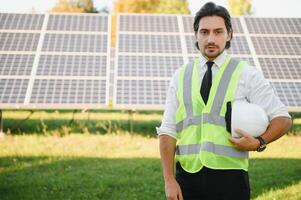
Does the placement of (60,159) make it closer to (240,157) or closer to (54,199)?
(54,199)

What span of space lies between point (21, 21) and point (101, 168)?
291 inches

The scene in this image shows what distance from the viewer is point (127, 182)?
22.0 feet

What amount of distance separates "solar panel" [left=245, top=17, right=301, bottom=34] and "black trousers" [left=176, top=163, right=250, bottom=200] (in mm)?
11141

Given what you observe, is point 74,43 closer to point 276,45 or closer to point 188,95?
point 276,45

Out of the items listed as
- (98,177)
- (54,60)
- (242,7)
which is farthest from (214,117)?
(242,7)

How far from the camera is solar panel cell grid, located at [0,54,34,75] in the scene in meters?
11.2

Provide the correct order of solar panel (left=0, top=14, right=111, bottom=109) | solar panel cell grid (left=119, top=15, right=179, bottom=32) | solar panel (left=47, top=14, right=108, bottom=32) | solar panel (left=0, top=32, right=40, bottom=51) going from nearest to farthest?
solar panel (left=0, top=14, right=111, bottom=109)
solar panel (left=0, top=32, right=40, bottom=51)
solar panel (left=47, top=14, right=108, bottom=32)
solar panel cell grid (left=119, top=15, right=179, bottom=32)

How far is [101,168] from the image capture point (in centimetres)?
752

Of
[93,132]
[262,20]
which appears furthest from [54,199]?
[262,20]

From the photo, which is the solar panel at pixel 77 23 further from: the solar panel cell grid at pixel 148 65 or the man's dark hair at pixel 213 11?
the man's dark hair at pixel 213 11

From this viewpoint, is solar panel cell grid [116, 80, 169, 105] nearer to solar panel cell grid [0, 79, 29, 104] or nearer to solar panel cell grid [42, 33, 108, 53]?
solar panel cell grid [42, 33, 108, 53]

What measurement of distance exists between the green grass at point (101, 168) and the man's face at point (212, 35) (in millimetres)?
3750

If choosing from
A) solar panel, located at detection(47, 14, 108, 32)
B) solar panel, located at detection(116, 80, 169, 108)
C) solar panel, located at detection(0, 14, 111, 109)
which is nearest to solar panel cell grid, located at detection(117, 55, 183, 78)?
solar panel, located at detection(116, 80, 169, 108)

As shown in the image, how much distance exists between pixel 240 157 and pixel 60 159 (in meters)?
6.03
